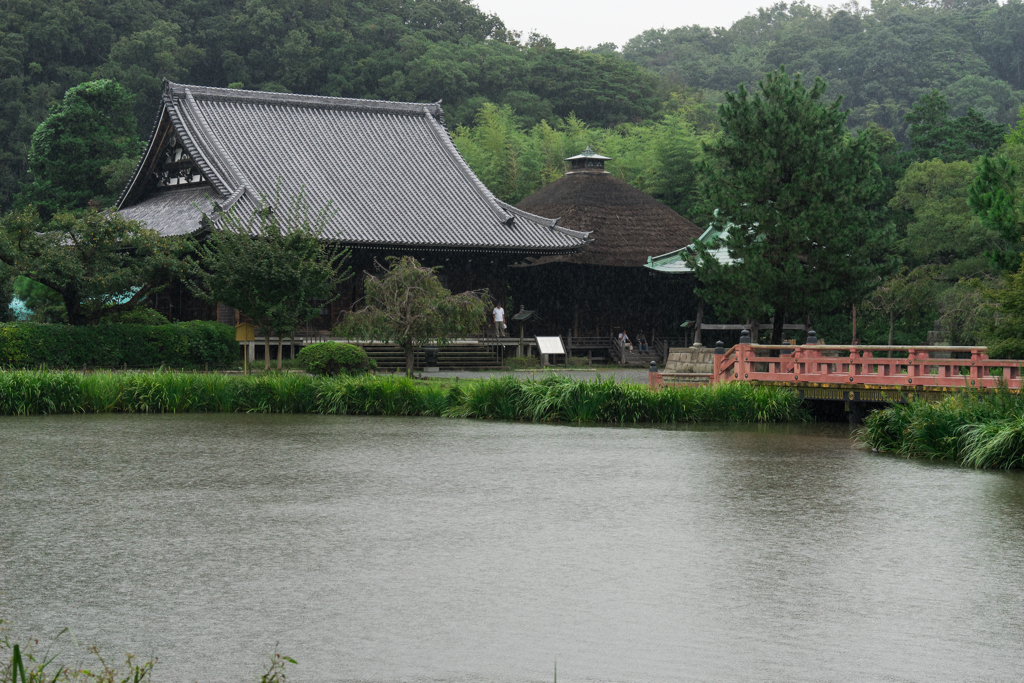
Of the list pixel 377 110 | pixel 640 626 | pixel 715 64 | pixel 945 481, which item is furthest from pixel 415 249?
pixel 715 64

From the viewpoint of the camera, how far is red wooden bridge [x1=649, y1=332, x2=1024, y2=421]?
17.0 m

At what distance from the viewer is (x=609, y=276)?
38469mm

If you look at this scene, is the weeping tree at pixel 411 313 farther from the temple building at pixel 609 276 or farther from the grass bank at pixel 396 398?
the temple building at pixel 609 276

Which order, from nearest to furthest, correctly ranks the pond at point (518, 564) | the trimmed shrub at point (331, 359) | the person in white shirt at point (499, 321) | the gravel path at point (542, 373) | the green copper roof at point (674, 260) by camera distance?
the pond at point (518, 564) < the trimmed shrub at point (331, 359) < the gravel path at point (542, 373) < the person in white shirt at point (499, 321) < the green copper roof at point (674, 260)

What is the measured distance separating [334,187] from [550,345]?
313 inches

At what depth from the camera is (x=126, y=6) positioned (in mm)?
59281

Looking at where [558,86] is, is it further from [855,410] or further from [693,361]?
[855,410]

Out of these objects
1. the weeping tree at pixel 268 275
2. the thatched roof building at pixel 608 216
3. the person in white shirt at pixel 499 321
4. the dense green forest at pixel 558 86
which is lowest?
the person in white shirt at pixel 499 321

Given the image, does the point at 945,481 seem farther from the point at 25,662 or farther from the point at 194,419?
the point at 194,419

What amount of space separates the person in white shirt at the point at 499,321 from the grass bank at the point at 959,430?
61.6 ft

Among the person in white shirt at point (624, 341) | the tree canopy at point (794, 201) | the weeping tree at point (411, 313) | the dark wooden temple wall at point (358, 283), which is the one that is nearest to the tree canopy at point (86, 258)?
the dark wooden temple wall at point (358, 283)

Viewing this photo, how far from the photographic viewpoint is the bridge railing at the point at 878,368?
1691cm

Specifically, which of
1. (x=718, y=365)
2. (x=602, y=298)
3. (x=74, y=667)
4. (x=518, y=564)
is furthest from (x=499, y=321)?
(x=74, y=667)

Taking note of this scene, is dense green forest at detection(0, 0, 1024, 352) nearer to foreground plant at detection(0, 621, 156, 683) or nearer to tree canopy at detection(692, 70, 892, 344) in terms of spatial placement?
tree canopy at detection(692, 70, 892, 344)
